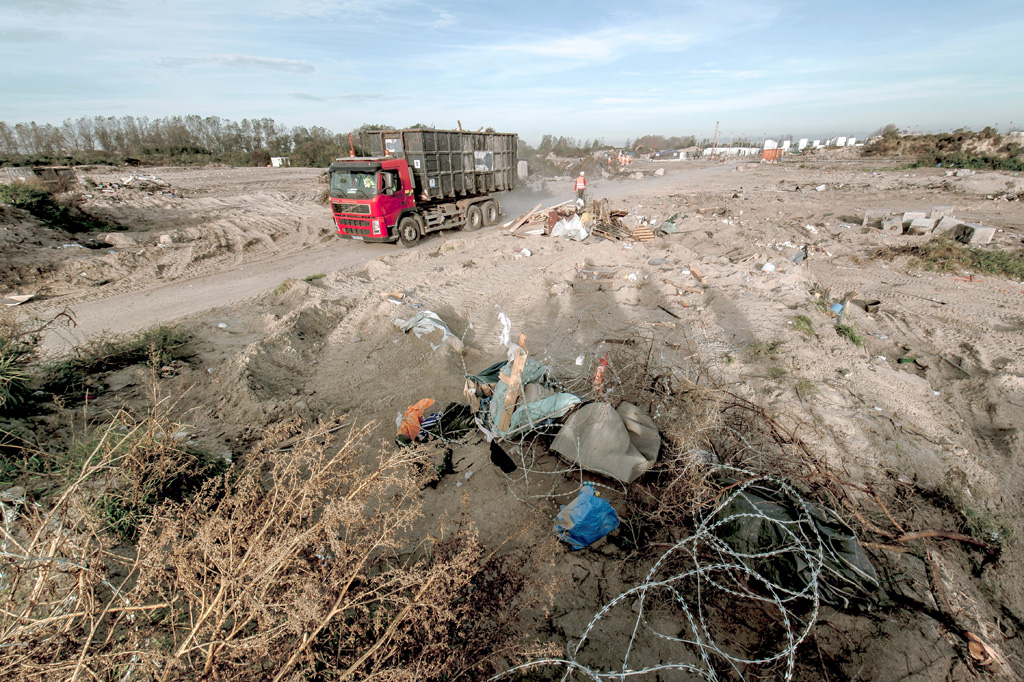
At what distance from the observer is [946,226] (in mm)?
11344

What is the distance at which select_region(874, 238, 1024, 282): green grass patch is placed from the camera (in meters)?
9.02

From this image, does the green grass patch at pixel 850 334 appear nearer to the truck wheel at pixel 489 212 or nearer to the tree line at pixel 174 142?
the truck wheel at pixel 489 212

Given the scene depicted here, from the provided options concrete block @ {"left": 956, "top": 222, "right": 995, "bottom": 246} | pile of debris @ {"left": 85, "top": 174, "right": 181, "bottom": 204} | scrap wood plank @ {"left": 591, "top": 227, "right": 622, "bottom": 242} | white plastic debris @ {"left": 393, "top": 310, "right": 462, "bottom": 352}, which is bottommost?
white plastic debris @ {"left": 393, "top": 310, "right": 462, "bottom": 352}

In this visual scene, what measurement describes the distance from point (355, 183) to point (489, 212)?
516 cm

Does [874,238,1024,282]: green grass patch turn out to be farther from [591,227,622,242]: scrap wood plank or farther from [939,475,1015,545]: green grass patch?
[939,475,1015,545]: green grass patch

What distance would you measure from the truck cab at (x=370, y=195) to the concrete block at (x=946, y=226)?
14.7 metres

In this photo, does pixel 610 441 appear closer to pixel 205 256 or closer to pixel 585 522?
pixel 585 522

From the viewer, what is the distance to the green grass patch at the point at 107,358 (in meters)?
4.58

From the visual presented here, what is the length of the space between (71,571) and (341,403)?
11.3ft

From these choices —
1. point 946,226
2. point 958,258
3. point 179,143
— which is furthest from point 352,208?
point 179,143

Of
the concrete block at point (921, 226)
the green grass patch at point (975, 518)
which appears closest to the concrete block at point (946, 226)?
the concrete block at point (921, 226)

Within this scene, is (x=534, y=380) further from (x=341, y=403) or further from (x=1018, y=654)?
(x=1018, y=654)

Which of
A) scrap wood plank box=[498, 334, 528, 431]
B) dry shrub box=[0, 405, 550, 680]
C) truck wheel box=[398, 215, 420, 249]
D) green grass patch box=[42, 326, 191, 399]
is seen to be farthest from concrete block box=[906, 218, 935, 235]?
green grass patch box=[42, 326, 191, 399]

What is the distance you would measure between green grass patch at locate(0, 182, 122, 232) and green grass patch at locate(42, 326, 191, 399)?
8.04 metres
